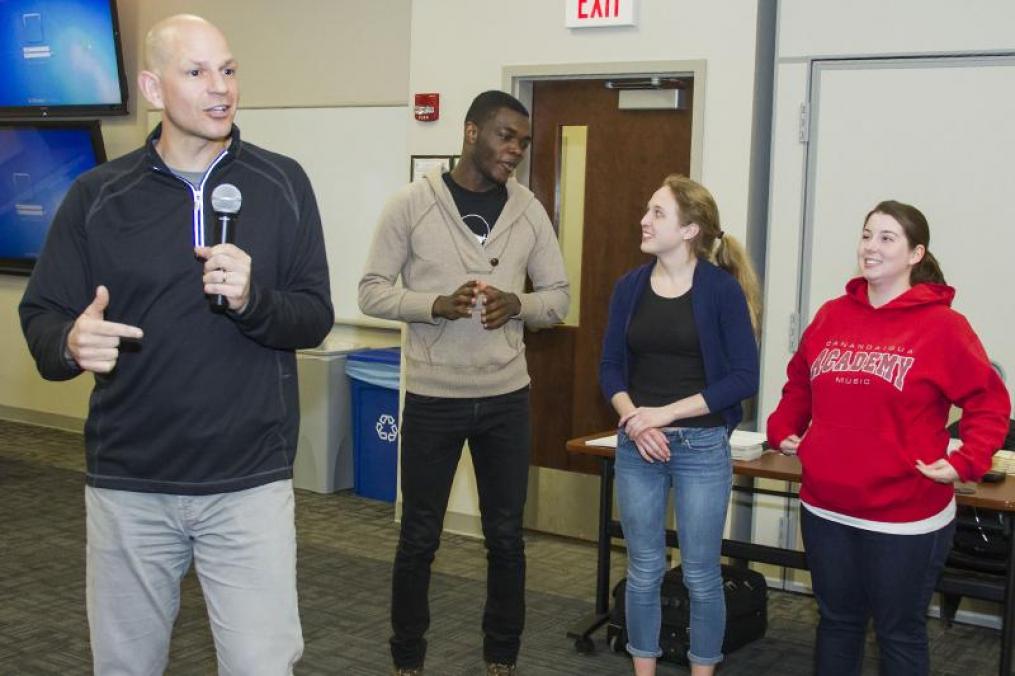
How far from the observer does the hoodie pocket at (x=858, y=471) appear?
2615 millimetres

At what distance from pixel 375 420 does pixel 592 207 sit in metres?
1.67

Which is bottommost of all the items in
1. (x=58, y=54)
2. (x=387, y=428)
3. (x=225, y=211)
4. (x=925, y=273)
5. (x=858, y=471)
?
(x=387, y=428)

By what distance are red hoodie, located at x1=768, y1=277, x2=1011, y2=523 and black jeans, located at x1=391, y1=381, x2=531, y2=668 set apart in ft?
2.73

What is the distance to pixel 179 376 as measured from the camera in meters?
2.04

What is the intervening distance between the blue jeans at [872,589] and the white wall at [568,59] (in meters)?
2.04

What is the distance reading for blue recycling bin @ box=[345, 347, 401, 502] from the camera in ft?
19.2

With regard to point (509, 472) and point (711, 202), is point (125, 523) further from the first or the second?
point (711, 202)

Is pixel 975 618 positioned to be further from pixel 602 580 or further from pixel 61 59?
pixel 61 59

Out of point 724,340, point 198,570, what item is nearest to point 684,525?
point 724,340

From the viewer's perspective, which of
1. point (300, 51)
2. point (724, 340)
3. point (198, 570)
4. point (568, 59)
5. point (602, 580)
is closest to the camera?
point (198, 570)

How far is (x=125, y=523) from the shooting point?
206 cm

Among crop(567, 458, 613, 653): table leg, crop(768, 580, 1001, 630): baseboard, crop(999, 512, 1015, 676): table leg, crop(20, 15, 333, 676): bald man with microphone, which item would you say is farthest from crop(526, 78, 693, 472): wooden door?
crop(20, 15, 333, 676): bald man with microphone

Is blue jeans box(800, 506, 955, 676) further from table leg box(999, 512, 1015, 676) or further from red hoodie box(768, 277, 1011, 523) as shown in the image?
table leg box(999, 512, 1015, 676)

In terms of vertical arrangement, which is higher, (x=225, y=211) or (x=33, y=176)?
(x=33, y=176)
